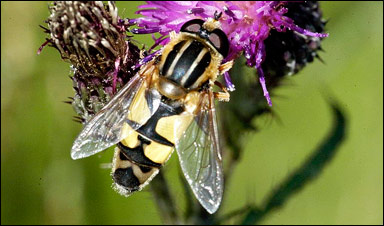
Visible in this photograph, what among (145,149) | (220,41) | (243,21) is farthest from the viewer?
(243,21)

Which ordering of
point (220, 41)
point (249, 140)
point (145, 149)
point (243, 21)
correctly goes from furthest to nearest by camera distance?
point (249, 140)
point (243, 21)
point (220, 41)
point (145, 149)

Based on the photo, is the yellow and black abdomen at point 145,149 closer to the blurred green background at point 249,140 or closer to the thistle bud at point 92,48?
the thistle bud at point 92,48

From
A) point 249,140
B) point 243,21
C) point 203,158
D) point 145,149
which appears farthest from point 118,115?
point 249,140

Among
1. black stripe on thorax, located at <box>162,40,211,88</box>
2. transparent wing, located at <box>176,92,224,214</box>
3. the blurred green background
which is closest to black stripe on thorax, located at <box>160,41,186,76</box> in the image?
black stripe on thorax, located at <box>162,40,211,88</box>

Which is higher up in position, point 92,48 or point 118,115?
point 92,48

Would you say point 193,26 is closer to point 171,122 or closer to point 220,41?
point 220,41

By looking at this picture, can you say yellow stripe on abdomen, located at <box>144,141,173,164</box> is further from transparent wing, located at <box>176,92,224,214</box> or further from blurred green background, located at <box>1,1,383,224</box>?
blurred green background, located at <box>1,1,383,224</box>

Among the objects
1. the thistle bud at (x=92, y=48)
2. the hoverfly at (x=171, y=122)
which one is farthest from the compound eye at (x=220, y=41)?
the thistle bud at (x=92, y=48)
